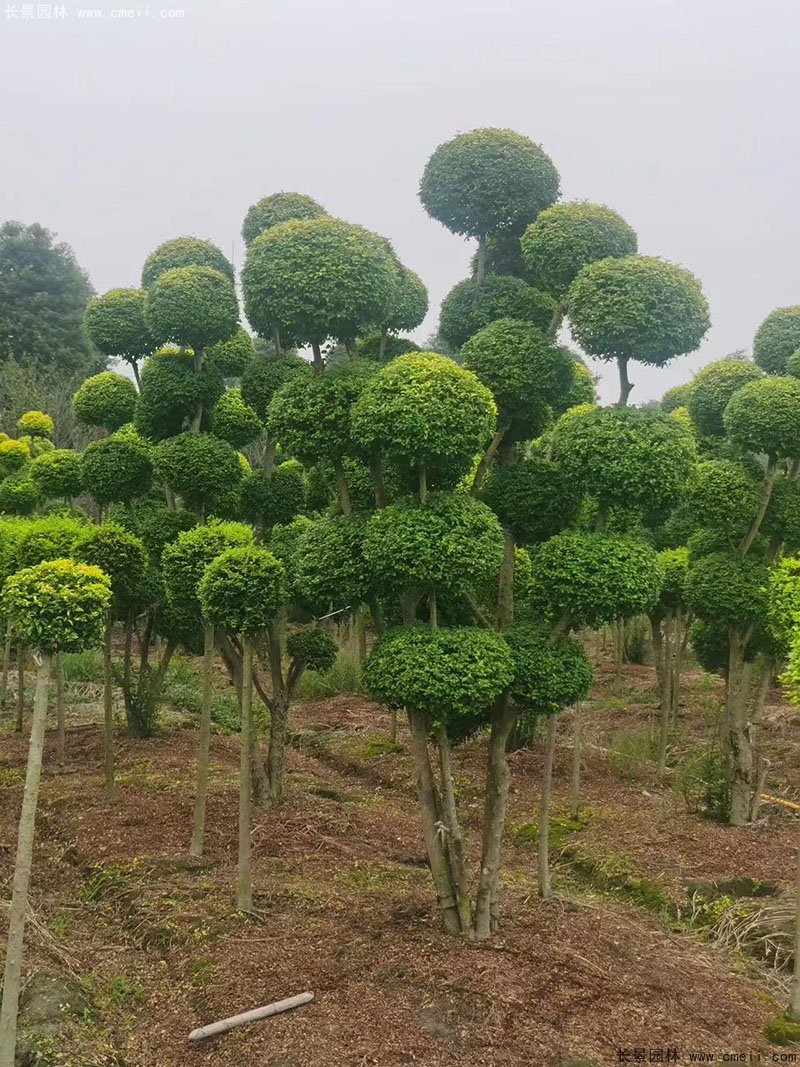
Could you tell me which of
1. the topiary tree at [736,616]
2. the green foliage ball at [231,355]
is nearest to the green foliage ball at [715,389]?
the topiary tree at [736,616]

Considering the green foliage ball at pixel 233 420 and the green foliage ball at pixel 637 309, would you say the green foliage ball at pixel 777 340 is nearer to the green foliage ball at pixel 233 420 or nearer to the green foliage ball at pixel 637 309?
the green foliage ball at pixel 637 309

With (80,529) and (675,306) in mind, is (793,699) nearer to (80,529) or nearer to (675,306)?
(675,306)

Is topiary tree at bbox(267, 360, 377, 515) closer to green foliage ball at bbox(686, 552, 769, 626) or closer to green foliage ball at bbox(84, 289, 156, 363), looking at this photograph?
green foliage ball at bbox(84, 289, 156, 363)

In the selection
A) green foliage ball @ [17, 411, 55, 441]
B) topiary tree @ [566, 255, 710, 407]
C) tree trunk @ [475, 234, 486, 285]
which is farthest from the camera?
green foliage ball @ [17, 411, 55, 441]

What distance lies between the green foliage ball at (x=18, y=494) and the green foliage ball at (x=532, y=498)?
7.36 metres

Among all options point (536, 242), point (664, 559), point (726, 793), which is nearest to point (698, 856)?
point (726, 793)

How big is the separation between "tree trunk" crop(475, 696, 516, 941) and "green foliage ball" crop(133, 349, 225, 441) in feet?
14.6

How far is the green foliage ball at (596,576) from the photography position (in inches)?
223

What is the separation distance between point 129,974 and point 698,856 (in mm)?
5038

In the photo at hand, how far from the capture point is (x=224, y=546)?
7.18 metres

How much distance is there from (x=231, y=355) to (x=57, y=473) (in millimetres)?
2814

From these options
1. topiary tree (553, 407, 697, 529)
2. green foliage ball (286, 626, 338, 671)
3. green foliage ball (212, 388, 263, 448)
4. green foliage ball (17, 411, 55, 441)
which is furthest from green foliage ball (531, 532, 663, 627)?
green foliage ball (17, 411, 55, 441)

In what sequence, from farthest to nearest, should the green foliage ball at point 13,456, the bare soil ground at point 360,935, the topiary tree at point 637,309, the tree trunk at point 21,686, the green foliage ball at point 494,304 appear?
the green foliage ball at point 13,456 < the tree trunk at point 21,686 < the green foliage ball at point 494,304 < the topiary tree at point 637,309 < the bare soil ground at point 360,935

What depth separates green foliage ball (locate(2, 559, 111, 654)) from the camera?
4.50 meters
